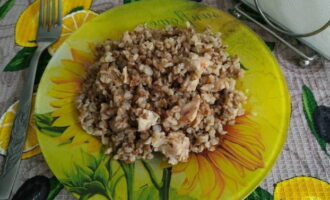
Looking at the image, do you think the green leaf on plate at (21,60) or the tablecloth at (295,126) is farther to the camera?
the green leaf on plate at (21,60)

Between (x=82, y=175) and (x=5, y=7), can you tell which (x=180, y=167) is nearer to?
(x=82, y=175)

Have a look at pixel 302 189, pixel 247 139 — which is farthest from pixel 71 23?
pixel 302 189

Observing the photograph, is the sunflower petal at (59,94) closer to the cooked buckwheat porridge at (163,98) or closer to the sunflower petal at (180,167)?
the cooked buckwheat porridge at (163,98)

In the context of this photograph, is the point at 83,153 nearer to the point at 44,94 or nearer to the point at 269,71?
the point at 44,94

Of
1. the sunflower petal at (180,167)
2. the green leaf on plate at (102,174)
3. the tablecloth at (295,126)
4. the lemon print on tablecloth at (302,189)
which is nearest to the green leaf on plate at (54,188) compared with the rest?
the tablecloth at (295,126)

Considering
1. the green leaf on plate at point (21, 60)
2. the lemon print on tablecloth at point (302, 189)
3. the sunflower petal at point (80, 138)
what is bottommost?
the lemon print on tablecloth at point (302, 189)

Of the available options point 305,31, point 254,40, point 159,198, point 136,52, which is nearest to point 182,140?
point 159,198
